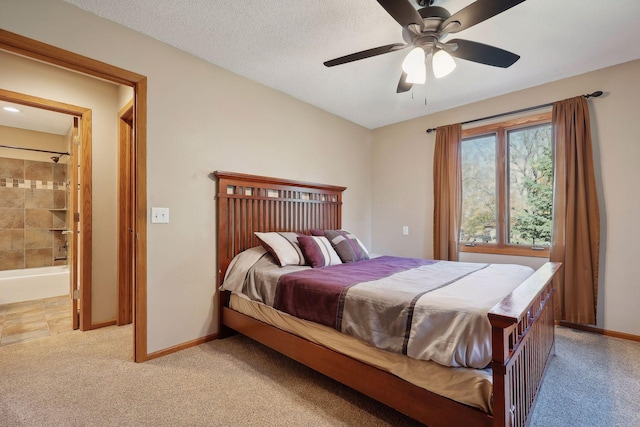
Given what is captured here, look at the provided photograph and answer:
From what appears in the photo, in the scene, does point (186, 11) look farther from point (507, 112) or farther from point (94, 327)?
point (507, 112)

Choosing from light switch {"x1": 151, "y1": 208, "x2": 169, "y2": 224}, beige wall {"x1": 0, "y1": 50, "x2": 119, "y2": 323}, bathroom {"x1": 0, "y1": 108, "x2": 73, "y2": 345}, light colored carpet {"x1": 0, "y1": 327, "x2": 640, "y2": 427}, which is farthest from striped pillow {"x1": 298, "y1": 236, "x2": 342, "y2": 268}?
bathroom {"x1": 0, "y1": 108, "x2": 73, "y2": 345}

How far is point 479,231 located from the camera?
3439mm

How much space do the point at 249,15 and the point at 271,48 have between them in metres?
0.40

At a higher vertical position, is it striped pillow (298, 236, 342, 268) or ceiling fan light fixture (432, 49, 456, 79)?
ceiling fan light fixture (432, 49, 456, 79)

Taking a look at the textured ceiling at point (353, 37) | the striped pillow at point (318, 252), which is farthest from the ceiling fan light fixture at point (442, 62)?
the striped pillow at point (318, 252)

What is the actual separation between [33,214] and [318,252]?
483 centimetres

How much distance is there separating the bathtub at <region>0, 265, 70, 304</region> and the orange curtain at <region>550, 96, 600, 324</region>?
6.12 m

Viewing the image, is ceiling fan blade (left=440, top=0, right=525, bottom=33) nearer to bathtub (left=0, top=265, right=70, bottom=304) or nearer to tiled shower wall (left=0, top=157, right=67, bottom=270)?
bathtub (left=0, top=265, right=70, bottom=304)

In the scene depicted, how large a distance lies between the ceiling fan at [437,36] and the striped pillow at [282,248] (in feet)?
5.02

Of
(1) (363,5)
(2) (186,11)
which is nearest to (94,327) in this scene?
(2) (186,11)

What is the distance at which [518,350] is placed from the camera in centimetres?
121

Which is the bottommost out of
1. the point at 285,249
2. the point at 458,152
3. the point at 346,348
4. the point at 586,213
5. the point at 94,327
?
the point at 94,327

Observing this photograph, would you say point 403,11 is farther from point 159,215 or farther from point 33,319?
point 33,319

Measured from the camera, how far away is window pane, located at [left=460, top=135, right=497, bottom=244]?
11.0 ft
